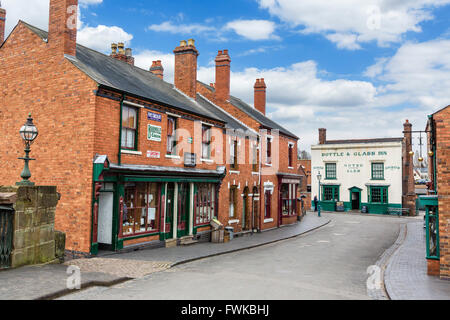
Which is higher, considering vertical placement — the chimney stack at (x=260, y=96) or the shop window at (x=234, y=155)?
the chimney stack at (x=260, y=96)

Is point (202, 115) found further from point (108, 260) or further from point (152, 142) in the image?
point (108, 260)

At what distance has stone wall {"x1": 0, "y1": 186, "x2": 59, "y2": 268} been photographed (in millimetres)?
9594

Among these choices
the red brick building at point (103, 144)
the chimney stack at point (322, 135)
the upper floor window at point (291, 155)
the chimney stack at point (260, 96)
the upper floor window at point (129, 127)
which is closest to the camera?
the red brick building at point (103, 144)

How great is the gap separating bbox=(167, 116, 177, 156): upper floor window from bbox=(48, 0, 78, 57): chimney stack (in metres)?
4.86

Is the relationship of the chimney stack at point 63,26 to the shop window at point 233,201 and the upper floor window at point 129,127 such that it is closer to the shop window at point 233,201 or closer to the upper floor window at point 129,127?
the upper floor window at point 129,127

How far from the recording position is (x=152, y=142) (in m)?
15.2

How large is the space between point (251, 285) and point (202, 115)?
10.5 metres

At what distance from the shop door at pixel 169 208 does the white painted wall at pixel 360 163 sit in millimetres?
31089

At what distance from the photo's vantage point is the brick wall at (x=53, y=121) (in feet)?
41.4

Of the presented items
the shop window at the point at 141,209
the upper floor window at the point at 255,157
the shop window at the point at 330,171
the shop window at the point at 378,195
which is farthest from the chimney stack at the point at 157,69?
the shop window at the point at 378,195

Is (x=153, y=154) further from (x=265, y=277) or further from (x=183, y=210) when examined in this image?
(x=265, y=277)

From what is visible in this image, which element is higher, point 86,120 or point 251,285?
point 86,120

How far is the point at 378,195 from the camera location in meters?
41.0
